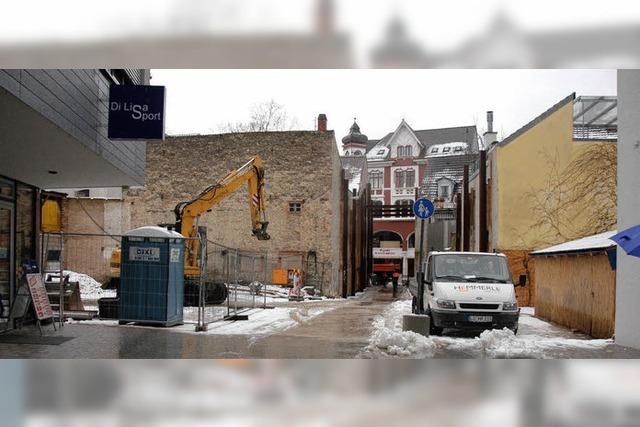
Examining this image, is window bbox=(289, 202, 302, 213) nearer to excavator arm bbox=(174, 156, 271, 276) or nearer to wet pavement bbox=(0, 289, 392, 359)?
excavator arm bbox=(174, 156, 271, 276)

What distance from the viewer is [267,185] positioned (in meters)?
34.6

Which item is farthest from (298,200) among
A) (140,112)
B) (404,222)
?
(404,222)

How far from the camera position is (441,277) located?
48.5 feet

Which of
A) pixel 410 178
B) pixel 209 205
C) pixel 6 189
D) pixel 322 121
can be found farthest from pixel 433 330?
pixel 410 178

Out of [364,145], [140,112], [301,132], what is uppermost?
[364,145]

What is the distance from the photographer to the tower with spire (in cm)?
7788

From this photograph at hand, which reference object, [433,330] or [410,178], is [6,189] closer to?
[433,330]

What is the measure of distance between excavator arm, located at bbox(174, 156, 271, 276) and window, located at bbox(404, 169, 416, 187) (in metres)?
46.8

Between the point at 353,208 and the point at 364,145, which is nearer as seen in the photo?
the point at 353,208

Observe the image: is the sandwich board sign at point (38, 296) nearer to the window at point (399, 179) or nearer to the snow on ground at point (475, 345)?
the snow on ground at point (475, 345)

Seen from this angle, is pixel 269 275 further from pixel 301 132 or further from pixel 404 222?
pixel 404 222

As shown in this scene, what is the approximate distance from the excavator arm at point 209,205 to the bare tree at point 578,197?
33.8 feet

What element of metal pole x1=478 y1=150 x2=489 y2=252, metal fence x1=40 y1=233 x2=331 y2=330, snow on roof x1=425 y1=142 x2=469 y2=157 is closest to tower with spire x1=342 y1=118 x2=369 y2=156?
snow on roof x1=425 y1=142 x2=469 y2=157

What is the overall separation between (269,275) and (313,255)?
2.35 m
